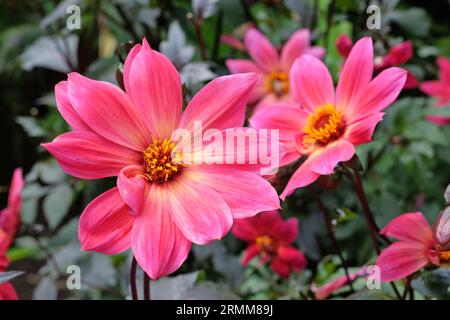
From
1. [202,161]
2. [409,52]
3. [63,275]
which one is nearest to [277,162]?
[202,161]

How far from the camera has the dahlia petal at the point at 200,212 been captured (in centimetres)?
42

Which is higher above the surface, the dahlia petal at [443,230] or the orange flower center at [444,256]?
the dahlia petal at [443,230]

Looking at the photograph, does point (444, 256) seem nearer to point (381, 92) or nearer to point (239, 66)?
point (381, 92)

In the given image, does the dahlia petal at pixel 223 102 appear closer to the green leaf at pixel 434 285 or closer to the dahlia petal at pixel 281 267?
the green leaf at pixel 434 285

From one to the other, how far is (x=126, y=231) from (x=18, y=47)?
4.23 ft

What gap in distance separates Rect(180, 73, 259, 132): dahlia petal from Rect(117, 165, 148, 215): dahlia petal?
0.06m

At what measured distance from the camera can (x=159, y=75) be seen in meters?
0.45

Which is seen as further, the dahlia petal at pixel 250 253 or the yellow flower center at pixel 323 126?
the dahlia petal at pixel 250 253

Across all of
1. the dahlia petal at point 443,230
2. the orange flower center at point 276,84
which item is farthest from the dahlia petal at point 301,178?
the orange flower center at point 276,84

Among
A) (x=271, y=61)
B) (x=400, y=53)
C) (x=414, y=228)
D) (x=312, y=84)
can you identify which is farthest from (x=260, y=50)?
(x=414, y=228)

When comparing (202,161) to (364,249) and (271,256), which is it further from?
(364,249)

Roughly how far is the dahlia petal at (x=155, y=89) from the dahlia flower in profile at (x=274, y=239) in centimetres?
35

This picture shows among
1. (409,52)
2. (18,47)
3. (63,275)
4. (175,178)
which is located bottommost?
(63,275)

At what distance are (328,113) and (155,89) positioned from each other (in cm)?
18
